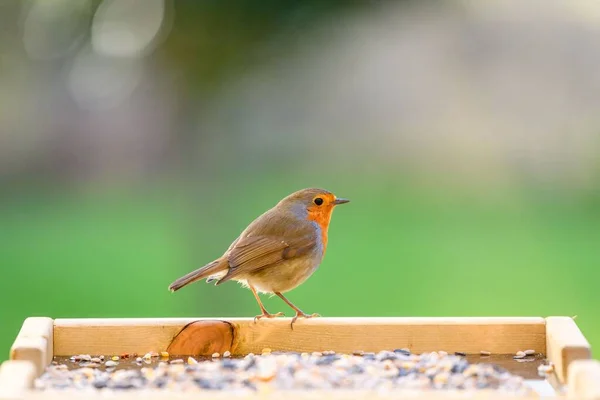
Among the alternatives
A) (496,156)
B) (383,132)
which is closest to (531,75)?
(496,156)

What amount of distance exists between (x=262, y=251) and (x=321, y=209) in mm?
390

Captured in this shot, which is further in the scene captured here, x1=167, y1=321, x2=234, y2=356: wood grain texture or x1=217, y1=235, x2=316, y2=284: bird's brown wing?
x1=217, y1=235, x2=316, y2=284: bird's brown wing

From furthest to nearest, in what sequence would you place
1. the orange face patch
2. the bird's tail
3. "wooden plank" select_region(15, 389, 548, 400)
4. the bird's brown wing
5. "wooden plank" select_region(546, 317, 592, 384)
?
the orange face patch, the bird's brown wing, the bird's tail, "wooden plank" select_region(546, 317, 592, 384), "wooden plank" select_region(15, 389, 548, 400)

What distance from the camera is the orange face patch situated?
4402 mm

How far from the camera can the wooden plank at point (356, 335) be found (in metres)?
→ 3.49

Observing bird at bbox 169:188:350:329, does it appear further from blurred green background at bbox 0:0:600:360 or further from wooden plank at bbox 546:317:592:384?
blurred green background at bbox 0:0:600:360

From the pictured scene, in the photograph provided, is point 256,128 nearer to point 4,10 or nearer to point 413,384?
point 4,10

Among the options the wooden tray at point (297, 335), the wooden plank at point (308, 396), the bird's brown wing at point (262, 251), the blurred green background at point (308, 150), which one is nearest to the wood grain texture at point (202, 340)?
the wooden tray at point (297, 335)

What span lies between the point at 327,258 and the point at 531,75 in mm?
4265

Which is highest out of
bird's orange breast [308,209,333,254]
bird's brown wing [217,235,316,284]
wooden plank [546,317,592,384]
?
bird's orange breast [308,209,333,254]

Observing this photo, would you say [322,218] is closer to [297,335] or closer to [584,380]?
[297,335]

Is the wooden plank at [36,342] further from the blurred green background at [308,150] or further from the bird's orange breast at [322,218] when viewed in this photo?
the blurred green background at [308,150]

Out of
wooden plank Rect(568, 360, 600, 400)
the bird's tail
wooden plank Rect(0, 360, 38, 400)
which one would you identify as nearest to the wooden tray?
the bird's tail

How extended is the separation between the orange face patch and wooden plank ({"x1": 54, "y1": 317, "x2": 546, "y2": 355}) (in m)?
0.90
